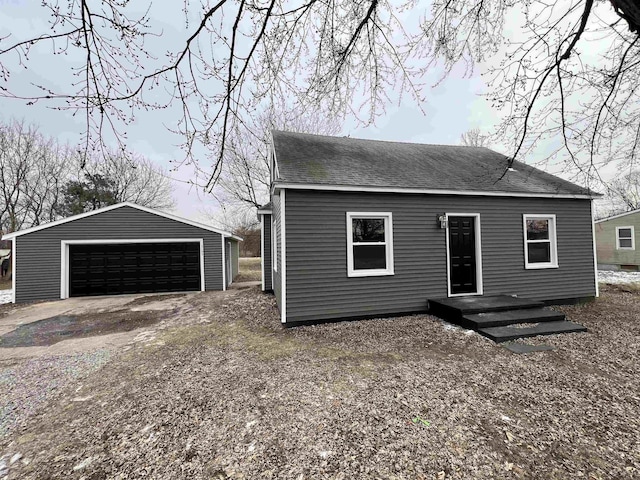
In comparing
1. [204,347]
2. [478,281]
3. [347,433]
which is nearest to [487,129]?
[478,281]

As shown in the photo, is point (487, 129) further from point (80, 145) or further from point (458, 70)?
point (80, 145)

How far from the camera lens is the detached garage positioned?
31.9 ft

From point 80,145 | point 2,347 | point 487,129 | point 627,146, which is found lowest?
point 2,347

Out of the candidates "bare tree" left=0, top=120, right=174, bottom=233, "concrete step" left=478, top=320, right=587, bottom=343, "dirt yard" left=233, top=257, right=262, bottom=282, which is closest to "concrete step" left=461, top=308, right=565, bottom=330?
"concrete step" left=478, top=320, right=587, bottom=343

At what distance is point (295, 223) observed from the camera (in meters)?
5.65

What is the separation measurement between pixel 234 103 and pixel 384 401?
12.6 feet

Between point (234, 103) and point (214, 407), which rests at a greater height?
point (234, 103)

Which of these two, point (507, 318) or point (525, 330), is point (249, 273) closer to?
point (507, 318)

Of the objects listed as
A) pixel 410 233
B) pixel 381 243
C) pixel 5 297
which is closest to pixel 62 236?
Answer: pixel 5 297

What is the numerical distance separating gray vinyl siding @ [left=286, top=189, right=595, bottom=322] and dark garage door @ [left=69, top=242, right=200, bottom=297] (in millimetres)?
6916

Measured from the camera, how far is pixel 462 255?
6.73m

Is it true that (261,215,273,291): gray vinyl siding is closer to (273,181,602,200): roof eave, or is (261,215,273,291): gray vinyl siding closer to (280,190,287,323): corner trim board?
(273,181,602,200): roof eave

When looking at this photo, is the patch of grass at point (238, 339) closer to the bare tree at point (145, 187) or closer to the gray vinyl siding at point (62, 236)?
the gray vinyl siding at point (62, 236)

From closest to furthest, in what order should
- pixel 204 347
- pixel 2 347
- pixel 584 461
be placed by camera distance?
pixel 584 461 < pixel 204 347 < pixel 2 347
